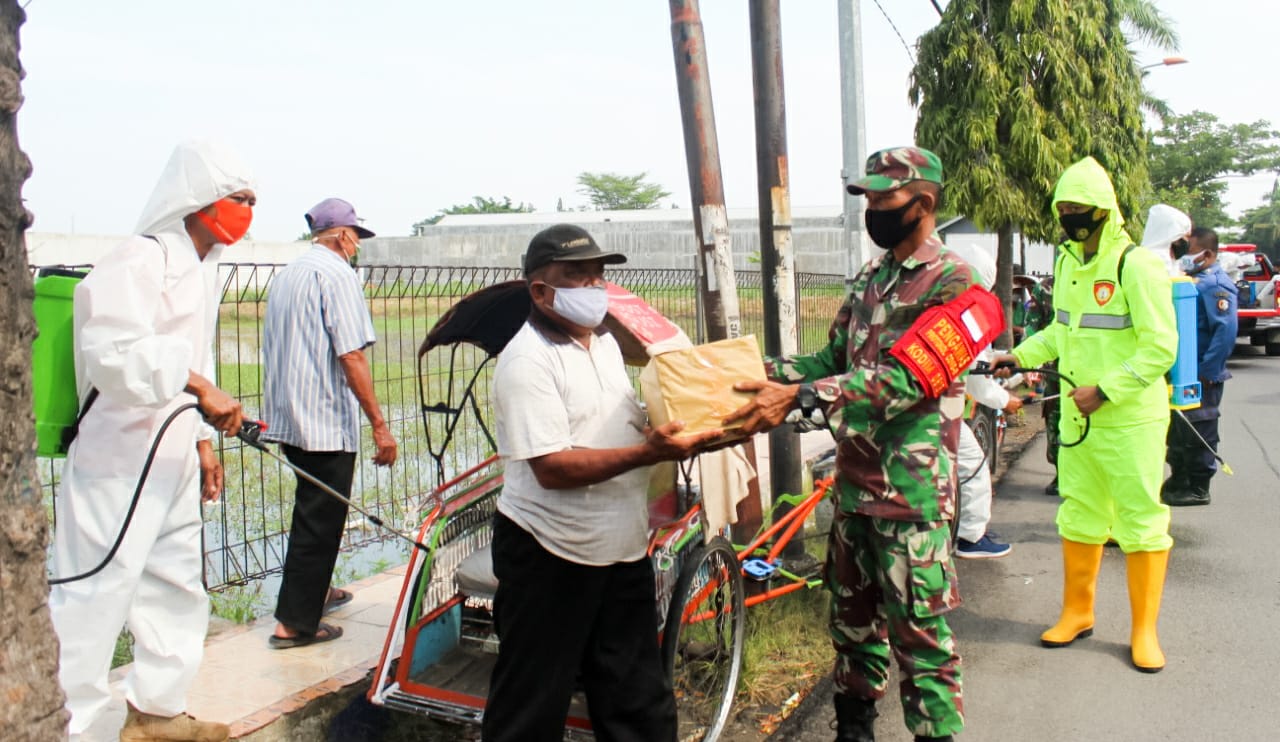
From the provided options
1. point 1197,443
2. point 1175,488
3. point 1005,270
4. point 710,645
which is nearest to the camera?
point 710,645

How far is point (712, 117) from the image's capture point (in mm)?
4832

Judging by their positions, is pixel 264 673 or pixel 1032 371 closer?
pixel 264 673

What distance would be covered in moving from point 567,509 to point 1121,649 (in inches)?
126

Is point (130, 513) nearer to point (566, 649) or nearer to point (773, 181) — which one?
point (566, 649)

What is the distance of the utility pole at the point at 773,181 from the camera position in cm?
507

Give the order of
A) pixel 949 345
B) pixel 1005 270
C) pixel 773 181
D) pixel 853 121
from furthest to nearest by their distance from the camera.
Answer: pixel 1005 270 < pixel 853 121 < pixel 773 181 < pixel 949 345

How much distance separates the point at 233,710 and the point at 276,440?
114 cm

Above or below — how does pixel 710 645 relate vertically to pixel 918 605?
below

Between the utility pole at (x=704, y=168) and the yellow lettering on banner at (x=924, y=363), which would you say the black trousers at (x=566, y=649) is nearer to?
the yellow lettering on banner at (x=924, y=363)

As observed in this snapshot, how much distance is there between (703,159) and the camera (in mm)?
4781

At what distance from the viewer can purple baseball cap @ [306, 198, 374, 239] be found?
4.58 m

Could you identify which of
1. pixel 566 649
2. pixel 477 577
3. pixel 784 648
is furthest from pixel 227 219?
pixel 784 648

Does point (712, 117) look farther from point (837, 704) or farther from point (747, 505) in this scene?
point (837, 704)

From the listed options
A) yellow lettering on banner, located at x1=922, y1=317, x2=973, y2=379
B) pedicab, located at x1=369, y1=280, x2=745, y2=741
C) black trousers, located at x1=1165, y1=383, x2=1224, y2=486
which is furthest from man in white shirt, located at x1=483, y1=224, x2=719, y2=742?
black trousers, located at x1=1165, y1=383, x2=1224, y2=486
